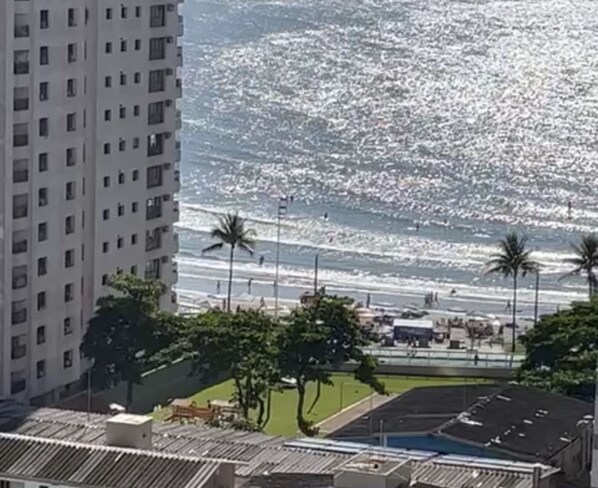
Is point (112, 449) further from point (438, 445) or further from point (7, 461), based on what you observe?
point (438, 445)

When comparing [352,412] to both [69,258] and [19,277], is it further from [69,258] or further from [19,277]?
[19,277]

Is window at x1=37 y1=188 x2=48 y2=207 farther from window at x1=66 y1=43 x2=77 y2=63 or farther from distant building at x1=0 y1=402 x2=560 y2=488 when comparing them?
distant building at x1=0 y1=402 x2=560 y2=488

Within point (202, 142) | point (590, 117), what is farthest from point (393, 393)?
point (590, 117)

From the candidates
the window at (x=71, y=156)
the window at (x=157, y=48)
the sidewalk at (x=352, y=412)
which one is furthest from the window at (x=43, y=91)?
the sidewalk at (x=352, y=412)

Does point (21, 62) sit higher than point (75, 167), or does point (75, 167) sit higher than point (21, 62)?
point (21, 62)

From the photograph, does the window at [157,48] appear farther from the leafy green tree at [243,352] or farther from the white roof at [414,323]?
the white roof at [414,323]

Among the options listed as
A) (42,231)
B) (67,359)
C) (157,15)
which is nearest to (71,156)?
(42,231)
